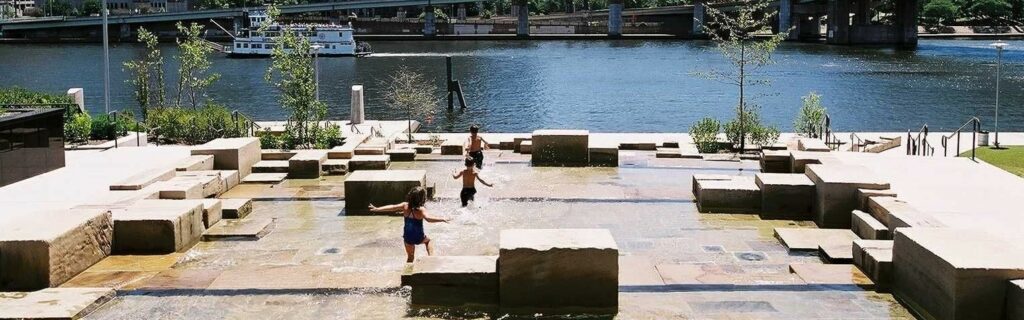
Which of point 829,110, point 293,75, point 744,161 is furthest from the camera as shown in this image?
point 829,110

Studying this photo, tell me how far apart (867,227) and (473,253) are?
6.19 meters

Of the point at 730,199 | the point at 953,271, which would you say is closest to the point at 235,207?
the point at 730,199

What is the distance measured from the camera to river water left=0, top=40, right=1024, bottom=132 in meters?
67.2

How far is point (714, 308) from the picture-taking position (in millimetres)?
14273

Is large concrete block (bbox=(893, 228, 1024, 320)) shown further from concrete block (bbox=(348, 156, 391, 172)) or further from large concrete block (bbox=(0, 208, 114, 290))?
concrete block (bbox=(348, 156, 391, 172))

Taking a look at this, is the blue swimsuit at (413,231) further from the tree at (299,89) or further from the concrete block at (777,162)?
the tree at (299,89)

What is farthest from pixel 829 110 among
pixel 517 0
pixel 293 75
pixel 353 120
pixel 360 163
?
pixel 517 0

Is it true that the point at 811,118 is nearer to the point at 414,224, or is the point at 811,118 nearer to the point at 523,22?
the point at 414,224

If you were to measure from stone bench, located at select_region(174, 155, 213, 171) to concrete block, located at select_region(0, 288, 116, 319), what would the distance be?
9.25m

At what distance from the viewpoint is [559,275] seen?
14.1 meters

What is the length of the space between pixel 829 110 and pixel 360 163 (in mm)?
50141

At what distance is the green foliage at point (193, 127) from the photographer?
3422cm

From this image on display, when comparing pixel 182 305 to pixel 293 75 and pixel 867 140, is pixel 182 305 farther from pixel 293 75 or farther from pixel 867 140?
pixel 867 140

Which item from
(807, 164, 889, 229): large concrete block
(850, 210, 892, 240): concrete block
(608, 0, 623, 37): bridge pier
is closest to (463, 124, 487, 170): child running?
(807, 164, 889, 229): large concrete block
